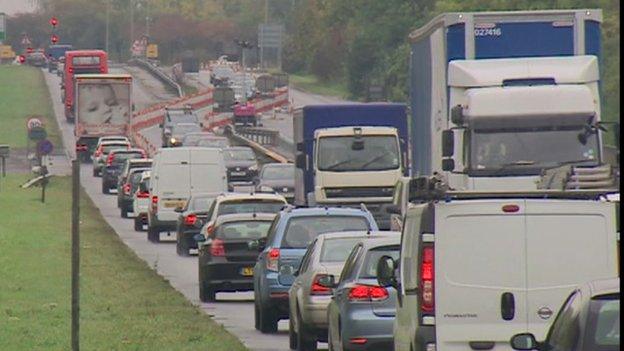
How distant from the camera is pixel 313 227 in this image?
24.8m

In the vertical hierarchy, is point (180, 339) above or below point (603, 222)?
below

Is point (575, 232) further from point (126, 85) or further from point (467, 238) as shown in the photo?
point (126, 85)

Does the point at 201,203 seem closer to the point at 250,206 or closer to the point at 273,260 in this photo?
the point at 250,206

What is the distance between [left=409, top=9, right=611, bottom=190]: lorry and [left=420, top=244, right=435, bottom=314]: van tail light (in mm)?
7723

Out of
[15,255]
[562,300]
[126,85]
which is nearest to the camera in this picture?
[562,300]

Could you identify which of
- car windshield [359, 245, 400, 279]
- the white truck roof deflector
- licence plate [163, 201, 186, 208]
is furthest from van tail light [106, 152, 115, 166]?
car windshield [359, 245, 400, 279]

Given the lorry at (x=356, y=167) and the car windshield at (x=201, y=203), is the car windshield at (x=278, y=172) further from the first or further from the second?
the lorry at (x=356, y=167)

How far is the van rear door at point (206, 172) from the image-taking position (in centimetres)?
4612

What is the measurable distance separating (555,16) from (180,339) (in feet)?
24.3

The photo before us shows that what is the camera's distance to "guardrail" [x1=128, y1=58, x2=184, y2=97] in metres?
136

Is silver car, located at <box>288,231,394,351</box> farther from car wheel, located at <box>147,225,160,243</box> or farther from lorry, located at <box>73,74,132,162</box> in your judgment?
lorry, located at <box>73,74,132,162</box>

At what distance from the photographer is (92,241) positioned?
43.5 meters

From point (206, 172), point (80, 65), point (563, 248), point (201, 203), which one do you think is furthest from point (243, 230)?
point (80, 65)

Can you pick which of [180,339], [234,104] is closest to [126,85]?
[234,104]
